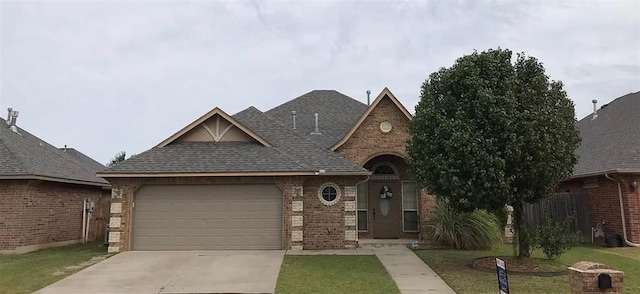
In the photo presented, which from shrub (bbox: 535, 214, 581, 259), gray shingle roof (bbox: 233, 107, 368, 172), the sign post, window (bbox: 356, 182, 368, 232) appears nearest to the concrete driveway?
gray shingle roof (bbox: 233, 107, 368, 172)

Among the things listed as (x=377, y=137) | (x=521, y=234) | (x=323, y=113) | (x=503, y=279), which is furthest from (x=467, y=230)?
(x=503, y=279)

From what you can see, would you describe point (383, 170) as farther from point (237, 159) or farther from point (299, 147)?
point (237, 159)

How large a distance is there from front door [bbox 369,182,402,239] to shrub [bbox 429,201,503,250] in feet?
7.62

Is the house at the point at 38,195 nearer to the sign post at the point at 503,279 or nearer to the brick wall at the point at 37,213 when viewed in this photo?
the brick wall at the point at 37,213

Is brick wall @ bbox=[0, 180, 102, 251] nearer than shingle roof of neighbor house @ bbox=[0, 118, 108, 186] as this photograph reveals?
Yes

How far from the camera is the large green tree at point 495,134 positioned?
33.3 ft

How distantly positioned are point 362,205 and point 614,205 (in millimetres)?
8255

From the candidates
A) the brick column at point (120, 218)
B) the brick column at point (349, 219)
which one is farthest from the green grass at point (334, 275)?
the brick column at point (120, 218)

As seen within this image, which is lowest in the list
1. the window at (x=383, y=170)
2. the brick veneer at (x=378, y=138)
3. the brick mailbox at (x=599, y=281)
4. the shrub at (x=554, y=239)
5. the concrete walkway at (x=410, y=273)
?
the concrete walkway at (x=410, y=273)

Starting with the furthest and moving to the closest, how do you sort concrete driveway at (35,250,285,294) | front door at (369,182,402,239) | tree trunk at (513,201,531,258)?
front door at (369,182,402,239)
tree trunk at (513,201,531,258)
concrete driveway at (35,250,285,294)

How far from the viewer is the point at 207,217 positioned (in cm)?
1455

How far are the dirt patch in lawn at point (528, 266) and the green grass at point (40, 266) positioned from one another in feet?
30.0

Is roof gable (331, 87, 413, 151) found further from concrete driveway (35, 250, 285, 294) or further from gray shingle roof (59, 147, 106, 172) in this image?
gray shingle roof (59, 147, 106, 172)

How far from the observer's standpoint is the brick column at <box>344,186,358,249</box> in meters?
14.8
